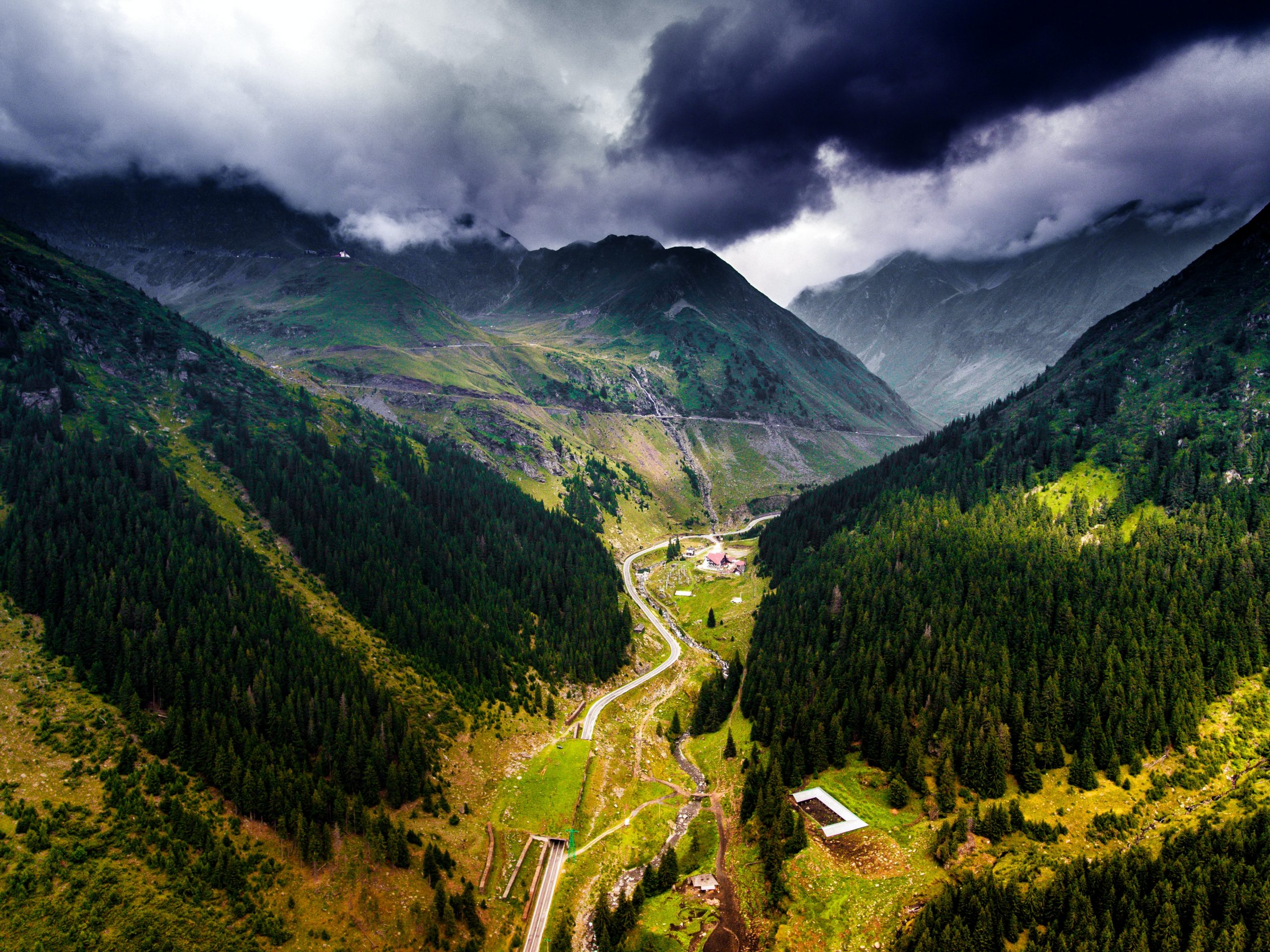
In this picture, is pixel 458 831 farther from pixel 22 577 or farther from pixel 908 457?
pixel 908 457

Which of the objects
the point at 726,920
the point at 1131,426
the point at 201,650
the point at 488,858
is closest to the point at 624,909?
the point at 726,920

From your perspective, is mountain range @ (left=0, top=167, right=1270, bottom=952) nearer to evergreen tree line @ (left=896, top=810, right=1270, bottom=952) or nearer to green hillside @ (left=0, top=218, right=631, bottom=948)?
evergreen tree line @ (left=896, top=810, right=1270, bottom=952)

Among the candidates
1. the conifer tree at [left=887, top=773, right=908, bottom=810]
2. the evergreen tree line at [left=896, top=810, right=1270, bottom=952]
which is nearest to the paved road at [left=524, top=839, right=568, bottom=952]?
the evergreen tree line at [left=896, top=810, right=1270, bottom=952]

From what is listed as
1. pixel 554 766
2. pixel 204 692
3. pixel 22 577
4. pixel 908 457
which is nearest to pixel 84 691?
pixel 204 692

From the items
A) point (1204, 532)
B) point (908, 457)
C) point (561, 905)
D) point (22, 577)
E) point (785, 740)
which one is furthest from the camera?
point (908, 457)

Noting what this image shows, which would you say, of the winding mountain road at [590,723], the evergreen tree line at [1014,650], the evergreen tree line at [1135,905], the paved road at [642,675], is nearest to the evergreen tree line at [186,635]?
the winding mountain road at [590,723]

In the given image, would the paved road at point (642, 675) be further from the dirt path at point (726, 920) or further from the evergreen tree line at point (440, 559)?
the dirt path at point (726, 920)

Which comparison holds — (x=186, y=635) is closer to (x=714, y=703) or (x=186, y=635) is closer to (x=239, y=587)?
(x=239, y=587)
